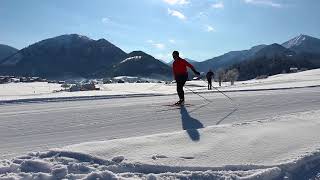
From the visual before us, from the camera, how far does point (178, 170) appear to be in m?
5.59

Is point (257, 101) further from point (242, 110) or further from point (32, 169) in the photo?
point (32, 169)

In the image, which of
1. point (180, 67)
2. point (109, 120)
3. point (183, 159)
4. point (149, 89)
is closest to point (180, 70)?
point (180, 67)

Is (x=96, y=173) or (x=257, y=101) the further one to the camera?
(x=257, y=101)

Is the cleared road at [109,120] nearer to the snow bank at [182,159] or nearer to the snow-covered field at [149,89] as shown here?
the snow bank at [182,159]

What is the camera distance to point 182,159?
595 cm

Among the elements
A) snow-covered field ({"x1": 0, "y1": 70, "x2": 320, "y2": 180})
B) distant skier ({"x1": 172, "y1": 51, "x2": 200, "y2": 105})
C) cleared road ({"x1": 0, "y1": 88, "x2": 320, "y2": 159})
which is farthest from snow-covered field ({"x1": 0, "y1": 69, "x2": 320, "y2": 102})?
snow-covered field ({"x1": 0, "y1": 70, "x2": 320, "y2": 180})

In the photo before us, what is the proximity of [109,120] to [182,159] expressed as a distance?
14.5ft

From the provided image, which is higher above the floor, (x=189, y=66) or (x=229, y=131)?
(x=189, y=66)

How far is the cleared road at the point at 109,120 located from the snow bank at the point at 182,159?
1021 millimetres

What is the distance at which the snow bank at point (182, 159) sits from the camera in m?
5.43

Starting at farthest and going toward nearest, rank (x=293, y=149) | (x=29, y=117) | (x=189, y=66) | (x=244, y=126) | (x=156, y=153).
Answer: (x=189, y=66) < (x=29, y=117) < (x=244, y=126) < (x=293, y=149) < (x=156, y=153)

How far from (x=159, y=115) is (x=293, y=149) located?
489 centimetres

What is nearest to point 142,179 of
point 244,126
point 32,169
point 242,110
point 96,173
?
point 96,173

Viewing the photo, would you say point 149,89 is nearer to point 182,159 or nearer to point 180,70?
point 180,70
